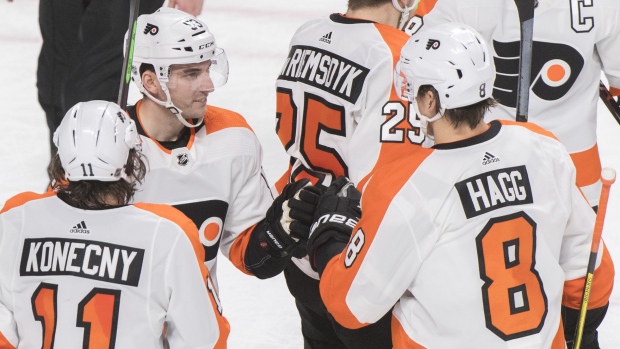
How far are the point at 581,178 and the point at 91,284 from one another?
1550 millimetres

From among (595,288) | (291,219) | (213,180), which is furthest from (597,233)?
(213,180)

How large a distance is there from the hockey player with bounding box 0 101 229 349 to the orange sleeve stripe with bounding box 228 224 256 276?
540 millimetres

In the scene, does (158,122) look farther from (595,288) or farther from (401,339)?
(595,288)

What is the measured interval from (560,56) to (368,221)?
103cm

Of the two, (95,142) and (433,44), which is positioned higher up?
(433,44)

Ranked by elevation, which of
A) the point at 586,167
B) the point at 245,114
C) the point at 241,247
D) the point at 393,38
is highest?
the point at 393,38

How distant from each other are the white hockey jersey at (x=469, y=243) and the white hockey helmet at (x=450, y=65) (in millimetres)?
87

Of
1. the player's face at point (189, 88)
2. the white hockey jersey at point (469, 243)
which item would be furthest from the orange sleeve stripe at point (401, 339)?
the player's face at point (189, 88)

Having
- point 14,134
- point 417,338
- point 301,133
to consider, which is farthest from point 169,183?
point 14,134

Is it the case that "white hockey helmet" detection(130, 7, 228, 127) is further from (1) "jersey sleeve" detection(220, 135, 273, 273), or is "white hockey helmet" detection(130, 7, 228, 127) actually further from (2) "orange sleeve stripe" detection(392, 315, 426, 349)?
(2) "orange sleeve stripe" detection(392, 315, 426, 349)

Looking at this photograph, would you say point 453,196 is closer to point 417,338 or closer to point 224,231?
point 417,338

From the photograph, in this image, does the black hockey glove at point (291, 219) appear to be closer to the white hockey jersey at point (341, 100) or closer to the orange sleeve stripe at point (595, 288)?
the white hockey jersey at point (341, 100)

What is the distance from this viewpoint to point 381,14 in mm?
2562

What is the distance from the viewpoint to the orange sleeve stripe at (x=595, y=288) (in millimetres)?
2193
